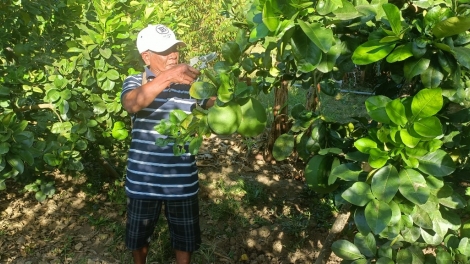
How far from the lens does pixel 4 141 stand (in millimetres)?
1979

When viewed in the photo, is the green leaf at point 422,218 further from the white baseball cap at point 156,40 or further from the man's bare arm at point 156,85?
the white baseball cap at point 156,40

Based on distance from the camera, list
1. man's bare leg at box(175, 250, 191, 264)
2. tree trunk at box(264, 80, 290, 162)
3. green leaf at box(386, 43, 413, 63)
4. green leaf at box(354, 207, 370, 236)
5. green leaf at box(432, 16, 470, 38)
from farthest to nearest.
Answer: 1. tree trunk at box(264, 80, 290, 162)
2. man's bare leg at box(175, 250, 191, 264)
3. green leaf at box(354, 207, 370, 236)
4. green leaf at box(386, 43, 413, 63)
5. green leaf at box(432, 16, 470, 38)

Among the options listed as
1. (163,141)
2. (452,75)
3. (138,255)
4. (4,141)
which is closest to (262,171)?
(138,255)

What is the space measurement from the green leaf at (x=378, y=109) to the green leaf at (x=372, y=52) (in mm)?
97

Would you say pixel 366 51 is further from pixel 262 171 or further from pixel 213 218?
pixel 262 171

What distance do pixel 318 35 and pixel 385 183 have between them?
1.23 feet

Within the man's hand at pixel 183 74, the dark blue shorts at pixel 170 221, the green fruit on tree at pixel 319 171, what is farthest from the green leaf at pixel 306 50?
the dark blue shorts at pixel 170 221

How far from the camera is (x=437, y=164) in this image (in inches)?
37.7

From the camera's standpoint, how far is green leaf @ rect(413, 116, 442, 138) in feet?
2.74

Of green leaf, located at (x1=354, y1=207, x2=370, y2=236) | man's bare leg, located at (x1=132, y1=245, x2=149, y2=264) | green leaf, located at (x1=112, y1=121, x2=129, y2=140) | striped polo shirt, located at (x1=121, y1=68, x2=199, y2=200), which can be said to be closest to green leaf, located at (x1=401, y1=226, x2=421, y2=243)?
green leaf, located at (x1=354, y1=207, x2=370, y2=236)

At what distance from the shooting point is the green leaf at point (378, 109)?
95 cm

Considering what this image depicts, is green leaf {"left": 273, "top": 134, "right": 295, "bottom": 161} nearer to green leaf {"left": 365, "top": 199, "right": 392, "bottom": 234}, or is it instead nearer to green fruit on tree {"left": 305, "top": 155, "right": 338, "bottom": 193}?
green fruit on tree {"left": 305, "top": 155, "right": 338, "bottom": 193}

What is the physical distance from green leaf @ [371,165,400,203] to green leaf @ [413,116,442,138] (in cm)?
13

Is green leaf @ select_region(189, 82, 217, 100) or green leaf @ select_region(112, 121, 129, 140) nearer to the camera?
green leaf @ select_region(189, 82, 217, 100)
